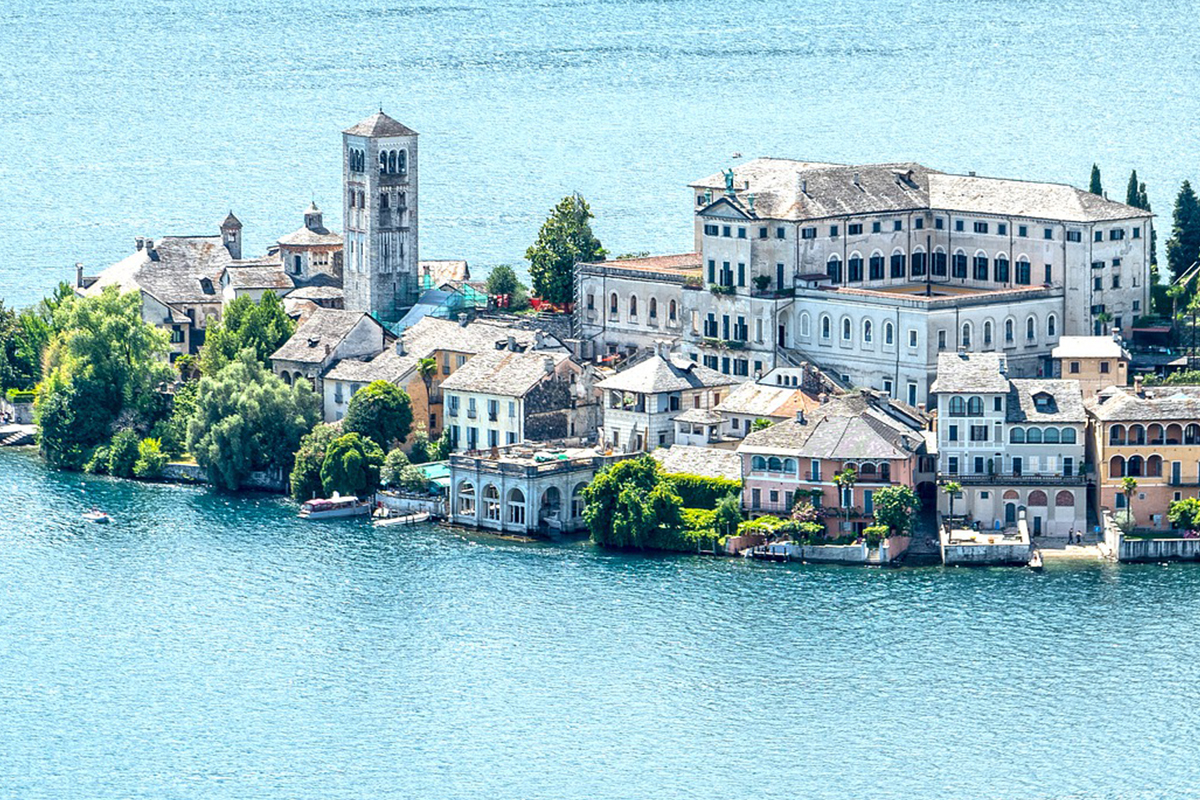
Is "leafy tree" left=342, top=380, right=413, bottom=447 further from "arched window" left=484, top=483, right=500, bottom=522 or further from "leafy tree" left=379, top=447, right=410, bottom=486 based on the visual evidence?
"arched window" left=484, top=483, right=500, bottom=522

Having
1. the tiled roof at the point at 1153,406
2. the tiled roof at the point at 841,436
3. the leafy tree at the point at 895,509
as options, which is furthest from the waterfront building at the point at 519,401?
the tiled roof at the point at 1153,406

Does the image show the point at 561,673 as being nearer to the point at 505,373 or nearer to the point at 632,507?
the point at 632,507

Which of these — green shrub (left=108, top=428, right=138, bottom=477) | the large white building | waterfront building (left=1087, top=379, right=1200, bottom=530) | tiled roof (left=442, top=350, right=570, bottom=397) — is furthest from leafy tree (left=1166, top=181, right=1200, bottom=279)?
green shrub (left=108, top=428, right=138, bottom=477)

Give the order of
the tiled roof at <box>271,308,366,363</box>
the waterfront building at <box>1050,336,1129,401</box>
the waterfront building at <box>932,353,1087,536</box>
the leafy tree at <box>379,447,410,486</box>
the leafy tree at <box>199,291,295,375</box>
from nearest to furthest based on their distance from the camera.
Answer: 1. the waterfront building at <box>932,353,1087,536</box>
2. the waterfront building at <box>1050,336,1129,401</box>
3. the leafy tree at <box>379,447,410,486</box>
4. the tiled roof at <box>271,308,366,363</box>
5. the leafy tree at <box>199,291,295,375</box>

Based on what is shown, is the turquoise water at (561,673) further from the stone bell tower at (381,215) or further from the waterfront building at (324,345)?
the stone bell tower at (381,215)

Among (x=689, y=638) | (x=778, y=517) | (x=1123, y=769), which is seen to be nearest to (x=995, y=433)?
(x=778, y=517)

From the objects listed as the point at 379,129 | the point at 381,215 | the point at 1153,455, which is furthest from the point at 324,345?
the point at 1153,455
